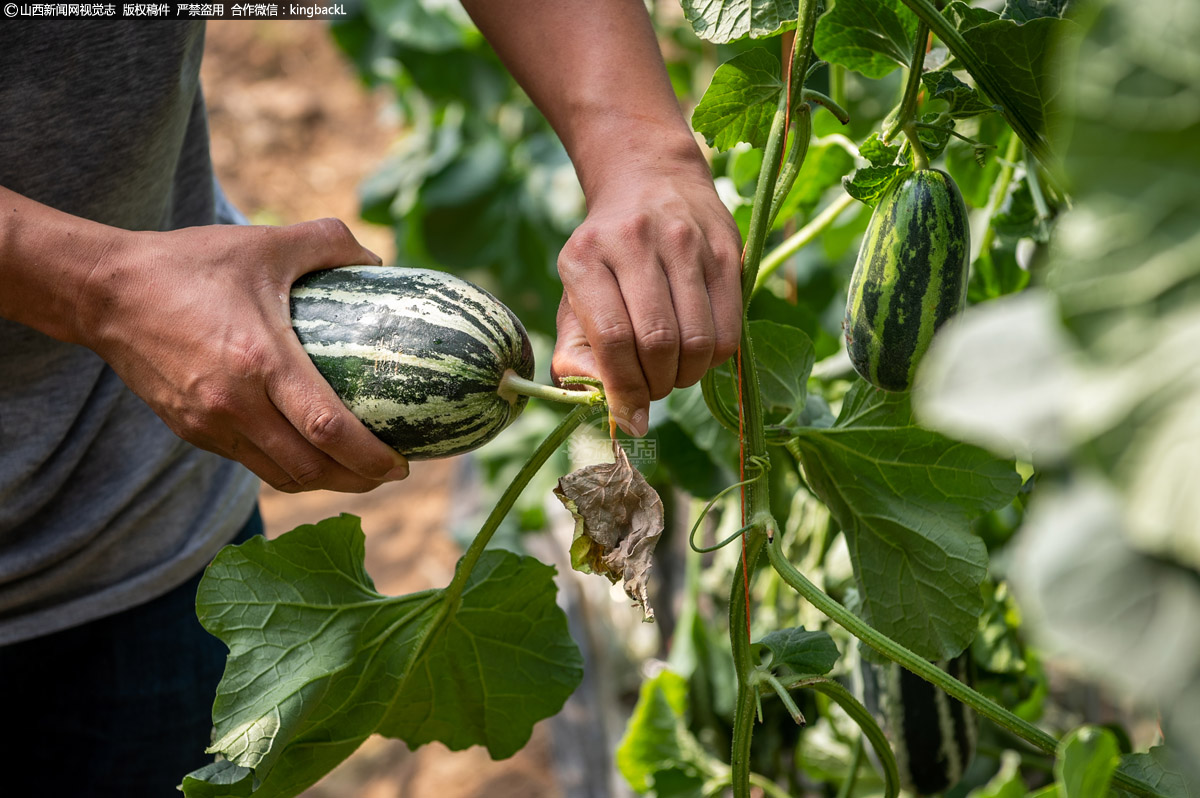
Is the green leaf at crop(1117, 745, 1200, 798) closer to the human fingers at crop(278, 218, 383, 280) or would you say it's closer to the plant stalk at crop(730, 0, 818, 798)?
the plant stalk at crop(730, 0, 818, 798)

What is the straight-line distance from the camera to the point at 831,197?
1874mm

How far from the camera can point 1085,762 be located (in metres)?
0.61

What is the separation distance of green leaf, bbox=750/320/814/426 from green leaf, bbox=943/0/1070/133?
1.10ft

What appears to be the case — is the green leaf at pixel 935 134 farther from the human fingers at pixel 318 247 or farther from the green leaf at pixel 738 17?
the human fingers at pixel 318 247

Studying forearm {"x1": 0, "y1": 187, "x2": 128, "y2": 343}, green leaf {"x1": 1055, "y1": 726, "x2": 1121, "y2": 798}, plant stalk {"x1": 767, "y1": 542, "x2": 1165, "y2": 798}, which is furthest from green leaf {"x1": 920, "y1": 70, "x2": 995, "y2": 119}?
forearm {"x1": 0, "y1": 187, "x2": 128, "y2": 343}

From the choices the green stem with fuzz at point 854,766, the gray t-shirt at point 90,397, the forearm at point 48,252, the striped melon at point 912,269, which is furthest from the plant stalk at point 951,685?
the gray t-shirt at point 90,397

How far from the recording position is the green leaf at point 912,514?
104 centimetres

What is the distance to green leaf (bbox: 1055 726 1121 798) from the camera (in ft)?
1.94

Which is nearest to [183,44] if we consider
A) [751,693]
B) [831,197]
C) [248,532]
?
[248,532]

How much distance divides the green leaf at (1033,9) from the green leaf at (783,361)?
37 cm

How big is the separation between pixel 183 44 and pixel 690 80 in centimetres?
213

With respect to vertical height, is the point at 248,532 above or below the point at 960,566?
below

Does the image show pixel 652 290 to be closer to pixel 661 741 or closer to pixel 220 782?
pixel 220 782

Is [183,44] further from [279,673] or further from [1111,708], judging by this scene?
[1111,708]
